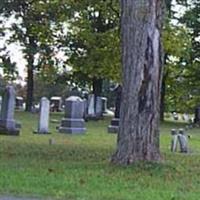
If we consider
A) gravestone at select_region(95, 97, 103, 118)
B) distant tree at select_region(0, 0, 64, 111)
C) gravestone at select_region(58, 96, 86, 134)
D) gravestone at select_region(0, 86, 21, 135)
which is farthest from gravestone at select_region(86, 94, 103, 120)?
gravestone at select_region(0, 86, 21, 135)

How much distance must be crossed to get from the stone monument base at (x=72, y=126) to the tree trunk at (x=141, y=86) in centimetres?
1194

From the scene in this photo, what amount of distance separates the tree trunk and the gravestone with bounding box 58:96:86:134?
1204cm

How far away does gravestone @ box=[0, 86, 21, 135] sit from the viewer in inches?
914

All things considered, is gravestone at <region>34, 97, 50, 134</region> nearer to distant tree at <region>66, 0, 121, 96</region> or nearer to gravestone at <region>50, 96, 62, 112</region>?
distant tree at <region>66, 0, 121, 96</region>

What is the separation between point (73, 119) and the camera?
86.0ft

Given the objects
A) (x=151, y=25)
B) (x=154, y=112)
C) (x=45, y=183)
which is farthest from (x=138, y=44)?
(x=45, y=183)

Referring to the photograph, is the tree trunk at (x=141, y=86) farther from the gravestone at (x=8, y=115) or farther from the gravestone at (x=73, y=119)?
the gravestone at (x=73, y=119)

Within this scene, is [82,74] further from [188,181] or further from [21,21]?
[188,181]

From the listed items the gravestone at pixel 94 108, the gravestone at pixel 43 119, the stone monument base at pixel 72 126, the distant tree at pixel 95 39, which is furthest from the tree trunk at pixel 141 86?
→ the gravestone at pixel 94 108

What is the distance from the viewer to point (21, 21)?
28.1 meters

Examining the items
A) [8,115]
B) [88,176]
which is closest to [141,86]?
[88,176]

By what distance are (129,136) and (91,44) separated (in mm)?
29665

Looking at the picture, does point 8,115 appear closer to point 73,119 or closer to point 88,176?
point 73,119

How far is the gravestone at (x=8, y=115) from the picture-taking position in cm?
2322
